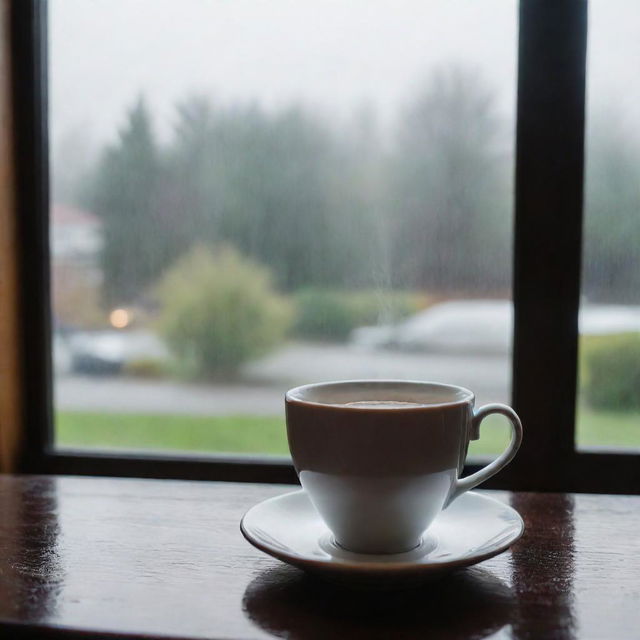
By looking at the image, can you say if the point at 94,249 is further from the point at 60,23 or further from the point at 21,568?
the point at 21,568

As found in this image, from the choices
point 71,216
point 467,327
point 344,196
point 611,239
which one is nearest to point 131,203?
point 71,216

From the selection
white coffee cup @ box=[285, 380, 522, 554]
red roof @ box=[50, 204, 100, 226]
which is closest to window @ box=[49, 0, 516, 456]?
red roof @ box=[50, 204, 100, 226]

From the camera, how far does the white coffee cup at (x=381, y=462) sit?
0.51 metres

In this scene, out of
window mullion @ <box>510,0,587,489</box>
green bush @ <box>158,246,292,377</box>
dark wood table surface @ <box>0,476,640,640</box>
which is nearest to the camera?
dark wood table surface @ <box>0,476,640,640</box>

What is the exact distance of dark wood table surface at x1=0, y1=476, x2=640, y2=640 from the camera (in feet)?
1.57

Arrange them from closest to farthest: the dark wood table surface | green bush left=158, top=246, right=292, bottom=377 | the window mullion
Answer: the dark wood table surface → the window mullion → green bush left=158, top=246, right=292, bottom=377

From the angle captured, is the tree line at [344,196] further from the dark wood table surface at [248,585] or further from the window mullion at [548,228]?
the dark wood table surface at [248,585]

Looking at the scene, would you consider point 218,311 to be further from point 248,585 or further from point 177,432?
point 248,585

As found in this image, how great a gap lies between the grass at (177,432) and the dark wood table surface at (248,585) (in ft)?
1.02

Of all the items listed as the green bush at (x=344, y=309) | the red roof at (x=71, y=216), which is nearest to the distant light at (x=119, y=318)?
the red roof at (x=71, y=216)

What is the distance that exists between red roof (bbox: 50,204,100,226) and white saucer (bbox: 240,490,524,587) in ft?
1.88

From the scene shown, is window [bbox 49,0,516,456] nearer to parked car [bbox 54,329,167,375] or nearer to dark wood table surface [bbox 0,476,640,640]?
parked car [bbox 54,329,167,375]

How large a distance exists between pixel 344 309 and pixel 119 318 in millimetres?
326

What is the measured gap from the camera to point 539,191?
3.04ft
